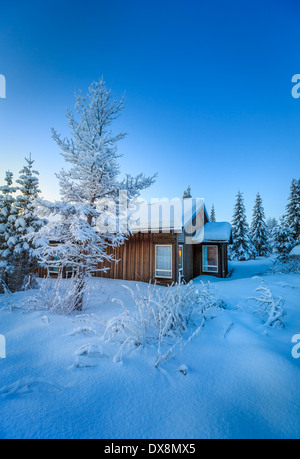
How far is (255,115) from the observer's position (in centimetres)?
1030

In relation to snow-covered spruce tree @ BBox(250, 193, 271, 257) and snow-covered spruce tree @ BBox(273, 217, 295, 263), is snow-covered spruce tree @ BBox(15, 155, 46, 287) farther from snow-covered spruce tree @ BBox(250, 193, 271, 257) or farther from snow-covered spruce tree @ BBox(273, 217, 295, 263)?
snow-covered spruce tree @ BBox(250, 193, 271, 257)

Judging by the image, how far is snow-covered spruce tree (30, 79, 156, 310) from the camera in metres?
5.62

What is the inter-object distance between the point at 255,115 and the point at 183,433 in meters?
13.1

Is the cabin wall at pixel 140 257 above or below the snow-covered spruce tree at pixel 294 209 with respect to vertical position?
below

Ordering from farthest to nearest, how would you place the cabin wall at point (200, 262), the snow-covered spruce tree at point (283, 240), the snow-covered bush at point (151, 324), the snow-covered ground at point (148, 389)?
1. the snow-covered spruce tree at point (283, 240)
2. the cabin wall at point (200, 262)
3. the snow-covered bush at point (151, 324)
4. the snow-covered ground at point (148, 389)

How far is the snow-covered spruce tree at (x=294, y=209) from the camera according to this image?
1000 inches

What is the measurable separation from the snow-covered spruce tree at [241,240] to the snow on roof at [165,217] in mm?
15707

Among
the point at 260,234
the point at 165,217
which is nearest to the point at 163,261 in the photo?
the point at 165,217

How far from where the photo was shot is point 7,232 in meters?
8.36

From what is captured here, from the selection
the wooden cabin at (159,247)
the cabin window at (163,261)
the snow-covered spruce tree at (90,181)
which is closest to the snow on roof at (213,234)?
the wooden cabin at (159,247)

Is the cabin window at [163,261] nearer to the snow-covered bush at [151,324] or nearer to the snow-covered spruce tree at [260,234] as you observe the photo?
the snow-covered bush at [151,324]

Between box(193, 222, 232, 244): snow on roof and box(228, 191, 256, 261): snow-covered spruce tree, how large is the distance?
13.0 m

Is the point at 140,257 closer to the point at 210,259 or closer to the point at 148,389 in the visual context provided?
the point at 210,259
